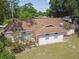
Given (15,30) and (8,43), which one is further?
(15,30)

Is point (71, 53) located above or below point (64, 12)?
below

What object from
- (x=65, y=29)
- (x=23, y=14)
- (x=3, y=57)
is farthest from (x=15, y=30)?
(x=23, y=14)

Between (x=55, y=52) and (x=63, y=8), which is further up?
(x=63, y=8)

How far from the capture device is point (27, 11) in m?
66.1

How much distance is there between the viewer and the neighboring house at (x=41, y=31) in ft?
128

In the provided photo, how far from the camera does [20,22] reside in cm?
4162

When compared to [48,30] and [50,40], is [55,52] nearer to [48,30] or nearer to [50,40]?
[50,40]

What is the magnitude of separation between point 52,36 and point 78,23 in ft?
47.9

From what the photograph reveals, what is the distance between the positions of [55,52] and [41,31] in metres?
6.32

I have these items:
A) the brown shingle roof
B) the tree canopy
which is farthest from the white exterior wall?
the tree canopy

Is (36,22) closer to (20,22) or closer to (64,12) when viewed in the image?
(20,22)

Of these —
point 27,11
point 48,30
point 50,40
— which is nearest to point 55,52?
point 50,40

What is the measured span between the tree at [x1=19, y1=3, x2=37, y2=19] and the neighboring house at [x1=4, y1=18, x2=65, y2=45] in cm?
1939

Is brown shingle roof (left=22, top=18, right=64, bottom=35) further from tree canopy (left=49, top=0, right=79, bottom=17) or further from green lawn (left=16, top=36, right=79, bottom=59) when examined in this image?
tree canopy (left=49, top=0, right=79, bottom=17)
